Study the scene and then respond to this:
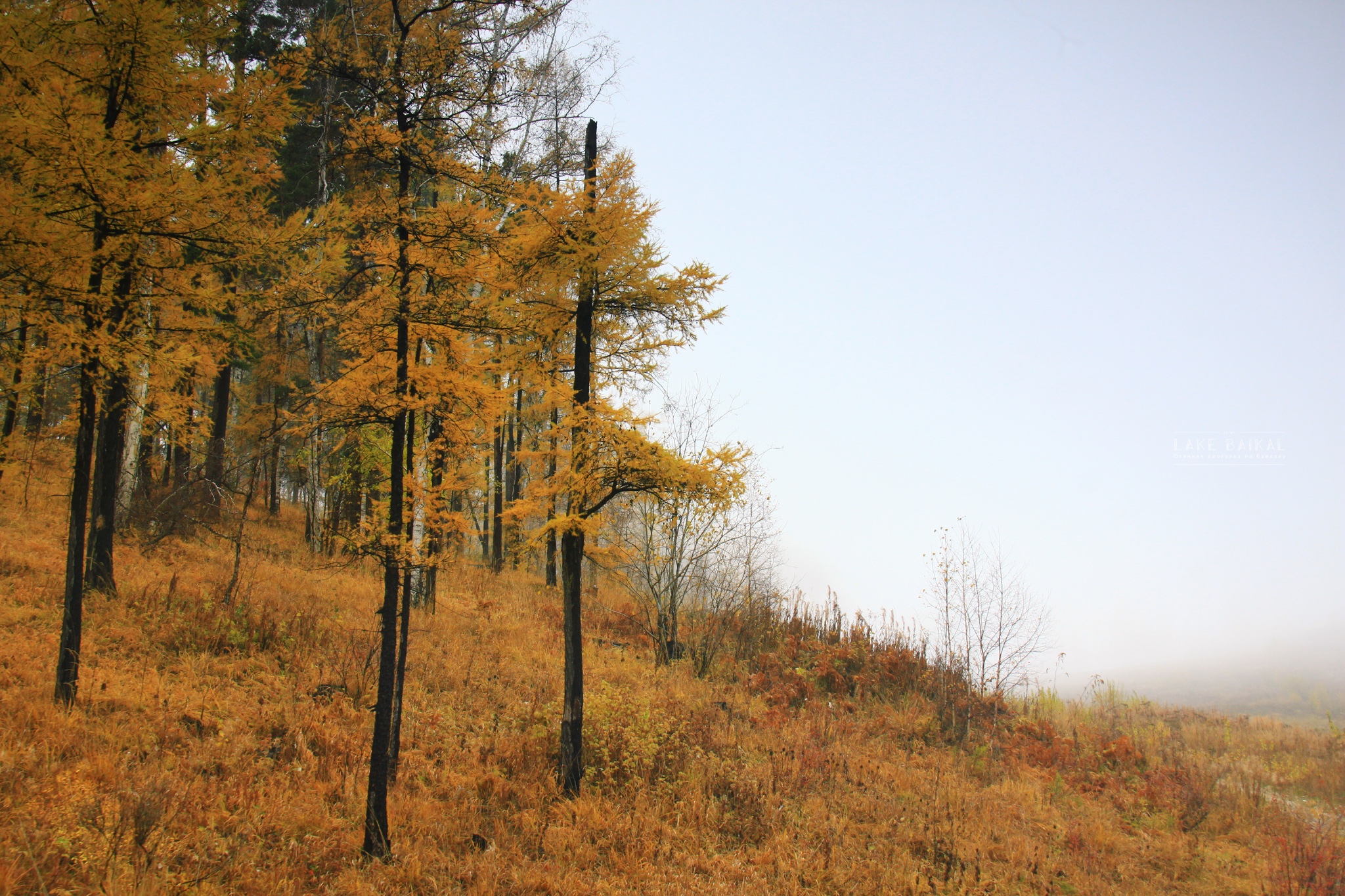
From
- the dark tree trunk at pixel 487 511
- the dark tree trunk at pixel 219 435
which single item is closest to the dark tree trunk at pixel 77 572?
the dark tree trunk at pixel 219 435

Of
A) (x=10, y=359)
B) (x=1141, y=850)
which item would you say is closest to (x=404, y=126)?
(x=10, y=359)

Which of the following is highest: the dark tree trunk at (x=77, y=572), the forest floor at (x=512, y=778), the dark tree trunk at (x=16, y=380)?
the dark tree trunk at (x=16, y=380)

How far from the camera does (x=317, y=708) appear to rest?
891 centimetres

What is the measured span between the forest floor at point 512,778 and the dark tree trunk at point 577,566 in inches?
16.4

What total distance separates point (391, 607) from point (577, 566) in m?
2.86

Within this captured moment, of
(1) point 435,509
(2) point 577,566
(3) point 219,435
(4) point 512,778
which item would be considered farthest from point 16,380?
(4) point 512,778

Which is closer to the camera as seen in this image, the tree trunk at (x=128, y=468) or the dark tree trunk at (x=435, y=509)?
the dark tree trunk at (x=435, y=509)

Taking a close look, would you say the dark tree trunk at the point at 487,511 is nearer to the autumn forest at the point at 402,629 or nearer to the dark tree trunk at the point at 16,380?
the autumn forest at the point at 402,629

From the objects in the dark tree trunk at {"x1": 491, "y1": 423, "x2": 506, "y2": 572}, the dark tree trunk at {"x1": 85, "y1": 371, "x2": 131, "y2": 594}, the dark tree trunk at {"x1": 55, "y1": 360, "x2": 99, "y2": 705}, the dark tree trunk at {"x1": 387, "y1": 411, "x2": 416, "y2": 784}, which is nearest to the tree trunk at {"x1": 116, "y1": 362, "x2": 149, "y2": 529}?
the dark tree trunk at {"x1": 85, "y1": 371, "x2": 131, "y2": 594}

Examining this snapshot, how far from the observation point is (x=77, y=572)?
7289 millimetres

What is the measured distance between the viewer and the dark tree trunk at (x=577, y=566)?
8461 millimetres

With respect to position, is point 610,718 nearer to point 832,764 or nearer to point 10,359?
point 832,764

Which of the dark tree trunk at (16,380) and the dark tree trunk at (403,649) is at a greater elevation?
the dark tree trunk at (16,380)

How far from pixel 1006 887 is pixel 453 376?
380 inches
